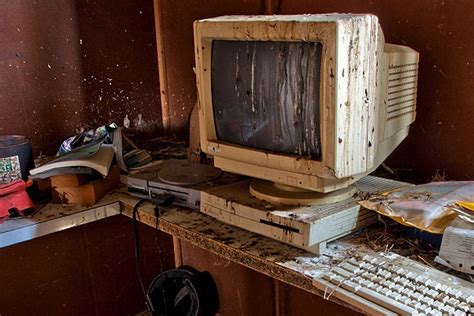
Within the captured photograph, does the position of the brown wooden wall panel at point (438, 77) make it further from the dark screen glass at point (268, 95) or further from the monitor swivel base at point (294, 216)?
the dark screen glass at point (268, 95)

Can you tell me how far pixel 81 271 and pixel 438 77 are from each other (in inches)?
60.8

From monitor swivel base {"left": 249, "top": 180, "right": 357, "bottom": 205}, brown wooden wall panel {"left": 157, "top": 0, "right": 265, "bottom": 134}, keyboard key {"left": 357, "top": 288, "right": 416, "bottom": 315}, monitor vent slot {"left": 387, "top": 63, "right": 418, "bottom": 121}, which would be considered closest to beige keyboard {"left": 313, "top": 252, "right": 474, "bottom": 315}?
keyboard key {"left": 357, "top": 288, "right": 416, "bottom": 315}

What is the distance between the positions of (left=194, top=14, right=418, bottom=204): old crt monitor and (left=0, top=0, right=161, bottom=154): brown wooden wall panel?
2.83 ft

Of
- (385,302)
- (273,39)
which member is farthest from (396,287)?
(273,39)

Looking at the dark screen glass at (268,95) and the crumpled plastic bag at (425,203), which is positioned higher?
the dark screen glass at (268,95)

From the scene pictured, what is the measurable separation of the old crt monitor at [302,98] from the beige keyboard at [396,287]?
20cm

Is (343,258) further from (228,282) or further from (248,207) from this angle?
(228,282)

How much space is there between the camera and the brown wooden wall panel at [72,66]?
177 cm

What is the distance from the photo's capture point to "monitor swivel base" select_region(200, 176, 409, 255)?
1.07m

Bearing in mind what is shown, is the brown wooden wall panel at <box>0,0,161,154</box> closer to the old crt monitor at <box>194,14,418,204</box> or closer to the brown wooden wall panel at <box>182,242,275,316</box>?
the brown wooden wall panel at <box>182,242,275,316</box>

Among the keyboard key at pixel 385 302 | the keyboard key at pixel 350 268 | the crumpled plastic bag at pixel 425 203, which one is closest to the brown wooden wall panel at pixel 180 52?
the crumpled plastic bag at pixel 425 203

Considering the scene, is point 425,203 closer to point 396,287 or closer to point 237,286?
point 396,287

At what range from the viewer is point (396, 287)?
931 mm

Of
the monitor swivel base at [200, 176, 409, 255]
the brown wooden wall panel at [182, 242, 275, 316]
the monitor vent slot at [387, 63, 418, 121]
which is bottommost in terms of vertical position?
the brown wooden wall panel at [182, 242, 275, 316]
